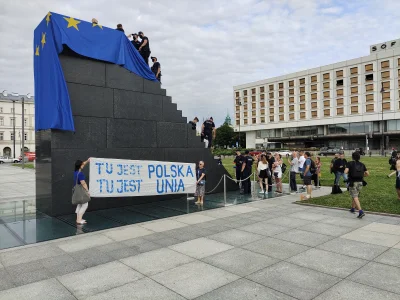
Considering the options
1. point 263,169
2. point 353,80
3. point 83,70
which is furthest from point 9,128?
point 263,169

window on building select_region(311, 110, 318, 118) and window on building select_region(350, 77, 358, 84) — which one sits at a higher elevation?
window on building select_region(350, 77, 358, 84)

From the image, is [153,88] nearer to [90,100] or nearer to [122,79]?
[122,79]

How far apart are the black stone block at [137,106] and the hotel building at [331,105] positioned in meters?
60.6

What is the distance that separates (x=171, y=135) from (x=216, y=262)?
795 cm

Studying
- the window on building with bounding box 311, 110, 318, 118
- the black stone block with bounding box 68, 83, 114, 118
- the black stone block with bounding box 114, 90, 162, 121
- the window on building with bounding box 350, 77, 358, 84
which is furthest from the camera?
the window on building with bounding box 311, 110, 318, 118

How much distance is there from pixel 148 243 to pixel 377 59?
7796cm

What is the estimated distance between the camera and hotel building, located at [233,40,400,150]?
229ft

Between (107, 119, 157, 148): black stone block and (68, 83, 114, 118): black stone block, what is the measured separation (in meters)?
0.47

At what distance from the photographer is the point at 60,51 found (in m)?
10.1

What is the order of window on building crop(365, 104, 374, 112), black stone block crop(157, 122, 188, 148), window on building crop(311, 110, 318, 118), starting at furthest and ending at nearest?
window on building crop(311, 110, 318, 118)
window on building crop(365, 104, 374, 112)
black stone block crop(157, 122, 188, 148)

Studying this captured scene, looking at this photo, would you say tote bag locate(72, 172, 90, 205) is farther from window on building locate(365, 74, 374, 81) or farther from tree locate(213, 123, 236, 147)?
tree locate(213, 123, 236, 147)

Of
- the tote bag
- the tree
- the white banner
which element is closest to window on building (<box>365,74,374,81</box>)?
the tree

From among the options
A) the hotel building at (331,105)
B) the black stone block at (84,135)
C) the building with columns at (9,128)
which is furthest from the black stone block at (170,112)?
the building with columns at (9,128)

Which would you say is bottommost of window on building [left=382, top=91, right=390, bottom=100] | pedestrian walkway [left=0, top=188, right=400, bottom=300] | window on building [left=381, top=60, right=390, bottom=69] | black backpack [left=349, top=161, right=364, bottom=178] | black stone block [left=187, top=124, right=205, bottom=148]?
pedestrian walkway [left=0, top=188, right=400, bottom=300]
